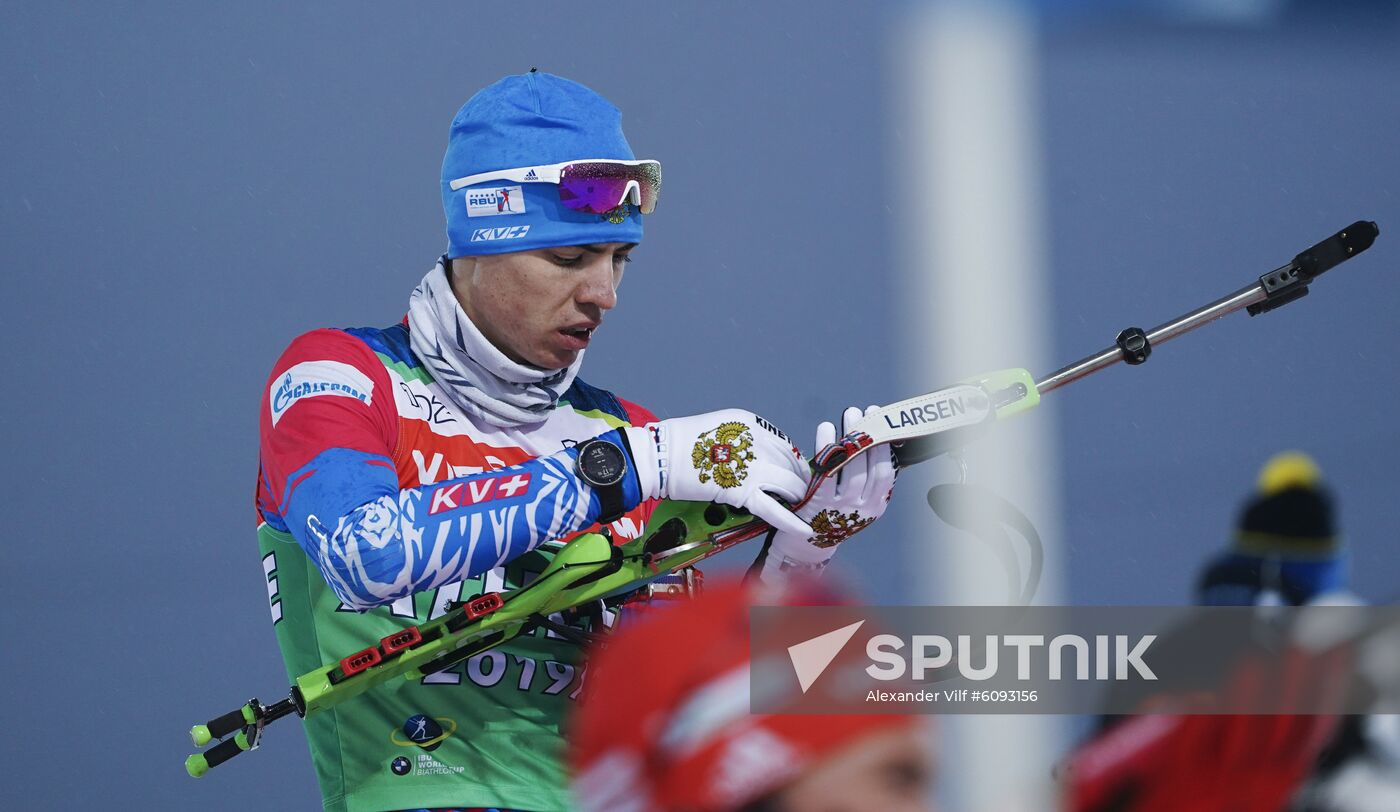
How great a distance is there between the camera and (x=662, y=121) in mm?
3600

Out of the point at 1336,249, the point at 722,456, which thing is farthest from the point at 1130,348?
the point at 722,456

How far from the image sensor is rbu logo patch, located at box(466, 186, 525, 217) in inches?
Answer: 76.8

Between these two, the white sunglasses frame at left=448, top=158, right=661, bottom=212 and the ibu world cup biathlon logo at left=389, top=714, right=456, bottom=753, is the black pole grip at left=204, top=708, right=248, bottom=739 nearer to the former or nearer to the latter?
the ibu world cup biathlon logo at left=389, top=714, right=456, bottom=753

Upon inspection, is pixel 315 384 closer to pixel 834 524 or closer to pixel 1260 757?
pixel 834 524

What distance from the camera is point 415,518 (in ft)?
5.61

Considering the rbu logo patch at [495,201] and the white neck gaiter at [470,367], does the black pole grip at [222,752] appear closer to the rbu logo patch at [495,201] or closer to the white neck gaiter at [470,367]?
the white neck gaiter at [470,367]

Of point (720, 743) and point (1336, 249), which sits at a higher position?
point (1336, 249)

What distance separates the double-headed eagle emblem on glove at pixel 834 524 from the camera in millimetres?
1842

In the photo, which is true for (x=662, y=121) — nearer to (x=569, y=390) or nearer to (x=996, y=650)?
(x=569, y=390)


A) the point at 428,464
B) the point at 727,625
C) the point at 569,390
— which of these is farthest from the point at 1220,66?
the point at 727,625

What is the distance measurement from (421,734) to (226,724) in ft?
0.74
